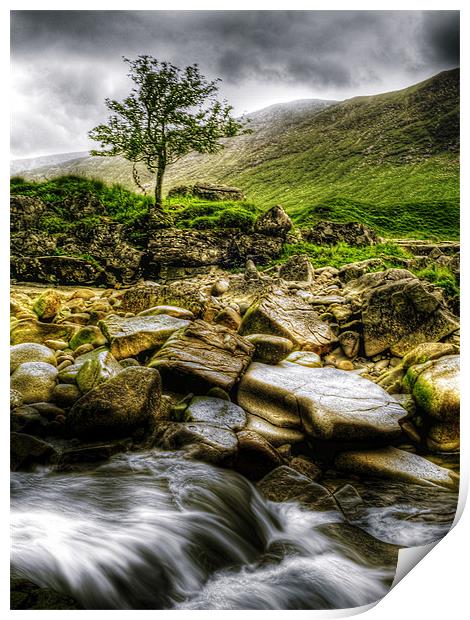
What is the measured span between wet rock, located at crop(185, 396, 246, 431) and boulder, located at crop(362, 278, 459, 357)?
1223mm

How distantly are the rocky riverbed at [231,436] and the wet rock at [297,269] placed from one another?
13 millimetres

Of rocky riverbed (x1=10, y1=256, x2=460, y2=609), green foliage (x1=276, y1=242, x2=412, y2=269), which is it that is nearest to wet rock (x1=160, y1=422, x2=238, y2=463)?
rocky riverbed (x1=10, y1=256, x2=460, y2=609)

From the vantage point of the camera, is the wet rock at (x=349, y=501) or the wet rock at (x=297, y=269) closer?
the wet rock at (x=349, y=501)

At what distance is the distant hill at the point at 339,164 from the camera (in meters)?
3.77

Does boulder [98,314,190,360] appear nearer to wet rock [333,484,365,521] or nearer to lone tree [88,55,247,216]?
lone tree [88,55,247,216]

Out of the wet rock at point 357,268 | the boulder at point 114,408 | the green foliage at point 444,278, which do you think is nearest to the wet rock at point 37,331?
the boulder at point 114,408

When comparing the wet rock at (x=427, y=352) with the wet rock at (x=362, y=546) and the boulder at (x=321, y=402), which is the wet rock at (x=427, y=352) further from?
the wet rock at (x=362, y=546)

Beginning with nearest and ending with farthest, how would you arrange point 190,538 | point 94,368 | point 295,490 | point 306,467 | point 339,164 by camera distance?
point 190,538, point 295,490, point 306,467, point 94,368, point 339,164

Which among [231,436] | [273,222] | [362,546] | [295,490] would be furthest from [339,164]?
[362,546]

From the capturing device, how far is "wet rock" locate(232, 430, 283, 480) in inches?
126

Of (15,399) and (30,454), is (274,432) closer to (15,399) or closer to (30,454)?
(30,454)

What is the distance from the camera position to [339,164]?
4.08 metres

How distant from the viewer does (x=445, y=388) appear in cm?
344

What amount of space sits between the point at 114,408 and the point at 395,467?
2.03 meters
